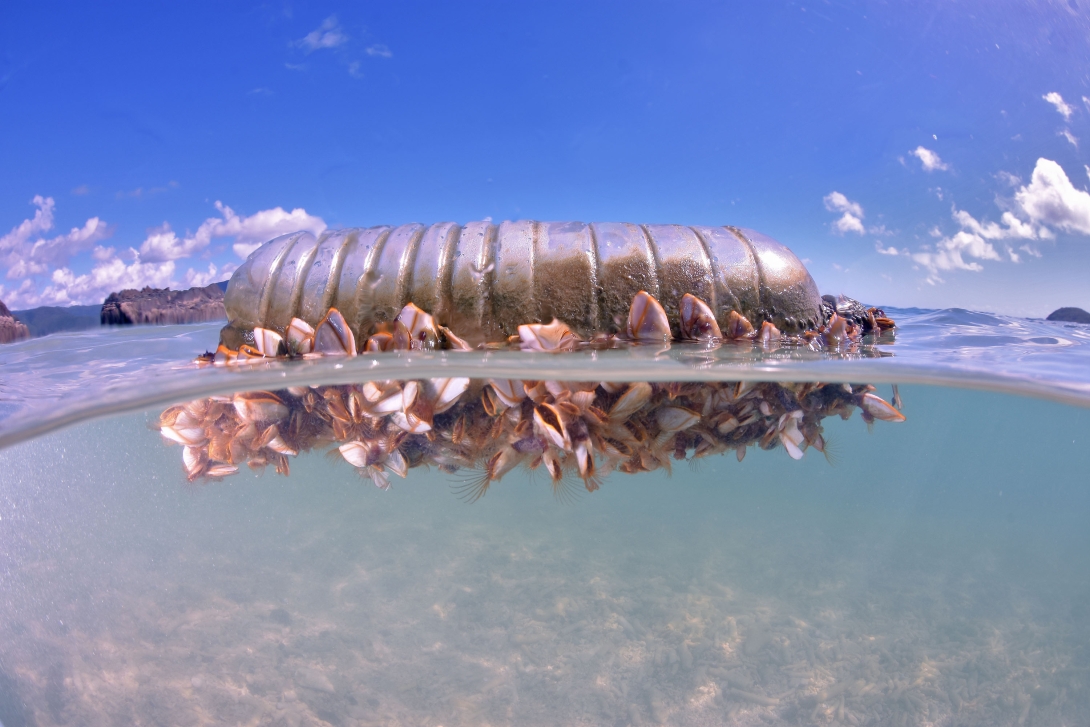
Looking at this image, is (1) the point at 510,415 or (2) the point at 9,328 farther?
(2) the point at 9,328

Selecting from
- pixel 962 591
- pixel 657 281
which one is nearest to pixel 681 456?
pixel 657 281

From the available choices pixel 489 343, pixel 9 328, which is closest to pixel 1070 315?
pixel 489 343

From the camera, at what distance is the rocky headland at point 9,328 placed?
7841 millimetres

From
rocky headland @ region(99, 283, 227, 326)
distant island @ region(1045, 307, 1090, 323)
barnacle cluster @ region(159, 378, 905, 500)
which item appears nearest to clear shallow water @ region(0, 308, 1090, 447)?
barnacle cluster @ region(159, 378, 905, 500)

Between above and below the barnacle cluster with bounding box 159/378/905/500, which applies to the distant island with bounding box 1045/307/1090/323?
above

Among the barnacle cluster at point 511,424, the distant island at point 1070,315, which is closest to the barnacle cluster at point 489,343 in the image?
the barnacle cluster at point 511,424

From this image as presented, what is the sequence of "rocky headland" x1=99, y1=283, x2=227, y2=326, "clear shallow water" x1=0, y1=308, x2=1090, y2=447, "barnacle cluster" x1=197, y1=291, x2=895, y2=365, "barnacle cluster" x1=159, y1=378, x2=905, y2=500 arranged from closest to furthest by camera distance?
"barnacle cluster" x1=159, y1=378, x2=905, y2=500 < "clear shallow water" x1=0, y1=308, x2=1090, y2=447 < "barnacle cluster" x1=197, y1=291, x2=895, y2=365 < "rocky headland" x1=99, y1=283, x2=227, y2=326

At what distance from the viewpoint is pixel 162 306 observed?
28.8 feet

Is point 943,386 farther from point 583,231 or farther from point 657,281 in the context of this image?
point 583,231

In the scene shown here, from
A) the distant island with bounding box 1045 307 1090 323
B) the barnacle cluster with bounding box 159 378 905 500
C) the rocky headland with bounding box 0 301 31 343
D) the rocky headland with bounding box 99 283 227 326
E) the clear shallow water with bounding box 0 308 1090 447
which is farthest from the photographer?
the distant island with bounding box 1045 307 1090 323

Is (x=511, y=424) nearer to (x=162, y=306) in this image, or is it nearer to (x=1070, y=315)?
(x=162, y=306)

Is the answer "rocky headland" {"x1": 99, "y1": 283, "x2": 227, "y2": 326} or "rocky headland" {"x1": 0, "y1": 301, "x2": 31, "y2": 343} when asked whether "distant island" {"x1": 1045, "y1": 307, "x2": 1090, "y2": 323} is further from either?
"rocky headland" {"x1": 0, "y1": 301, "x2": 31, "y2": 343}

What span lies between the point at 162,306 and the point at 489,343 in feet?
23.1

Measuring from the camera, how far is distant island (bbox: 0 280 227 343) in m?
8.10
